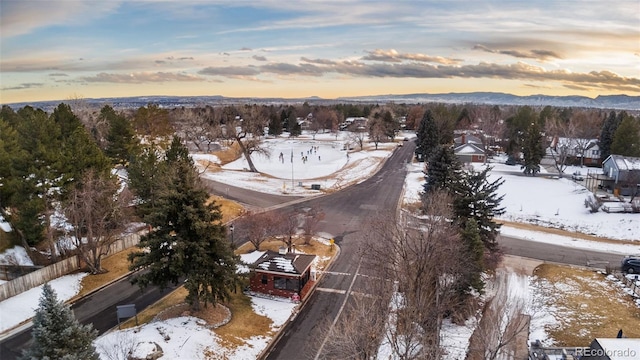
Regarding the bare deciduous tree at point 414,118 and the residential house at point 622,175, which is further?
the bare deciduous tree at point 414,118

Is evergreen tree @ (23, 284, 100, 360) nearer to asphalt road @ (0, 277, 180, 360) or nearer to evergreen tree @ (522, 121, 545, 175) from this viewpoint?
asphalt road @ (0, 277, 180, 360)

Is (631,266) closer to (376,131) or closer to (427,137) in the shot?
(427,137)

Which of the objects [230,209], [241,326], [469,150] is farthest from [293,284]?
[469,150]

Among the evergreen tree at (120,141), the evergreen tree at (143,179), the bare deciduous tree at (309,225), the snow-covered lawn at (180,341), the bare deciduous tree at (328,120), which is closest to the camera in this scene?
the snow-covered lawn at (180,341)

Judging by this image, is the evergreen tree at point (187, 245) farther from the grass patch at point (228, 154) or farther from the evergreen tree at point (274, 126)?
the evergreen tree at point (274, 126)

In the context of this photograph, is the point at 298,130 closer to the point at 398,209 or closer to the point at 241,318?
the point at 398,209

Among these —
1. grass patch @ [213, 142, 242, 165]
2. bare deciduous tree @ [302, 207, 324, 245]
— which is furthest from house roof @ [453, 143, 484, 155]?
bare deciduous tree @ [302, 207, 324, 245]

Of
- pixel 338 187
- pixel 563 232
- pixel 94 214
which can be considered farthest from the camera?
pixel 338 187

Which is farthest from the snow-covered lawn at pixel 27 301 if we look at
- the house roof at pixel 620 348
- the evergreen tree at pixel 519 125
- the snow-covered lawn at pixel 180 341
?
Result: the evergreen tree at pixel 519 125
